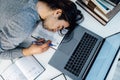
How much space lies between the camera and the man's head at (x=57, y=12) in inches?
50.2

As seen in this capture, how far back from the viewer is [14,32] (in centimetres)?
121

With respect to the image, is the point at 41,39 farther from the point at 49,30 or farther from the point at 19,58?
the point at 19,58

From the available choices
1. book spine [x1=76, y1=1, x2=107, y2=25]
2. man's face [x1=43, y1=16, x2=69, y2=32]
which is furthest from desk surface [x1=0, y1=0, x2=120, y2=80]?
man's face [x1=43, y1=16, x2=69, y2=32]

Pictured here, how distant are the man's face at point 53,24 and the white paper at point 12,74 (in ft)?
1.05

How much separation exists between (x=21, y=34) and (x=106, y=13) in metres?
0.59

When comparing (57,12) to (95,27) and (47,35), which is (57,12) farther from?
(95,27)

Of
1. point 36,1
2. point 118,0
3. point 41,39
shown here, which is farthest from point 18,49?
point 118,0

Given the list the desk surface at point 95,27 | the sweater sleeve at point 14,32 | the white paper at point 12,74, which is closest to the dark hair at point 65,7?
the sweater sleeve at point 14,32

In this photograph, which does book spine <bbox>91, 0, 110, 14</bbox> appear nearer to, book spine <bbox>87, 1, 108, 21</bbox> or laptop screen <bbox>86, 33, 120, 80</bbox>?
book spine <bbox>87, 1, 108, 21</bbox>

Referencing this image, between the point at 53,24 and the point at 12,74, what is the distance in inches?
15.0

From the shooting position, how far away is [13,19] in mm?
1178

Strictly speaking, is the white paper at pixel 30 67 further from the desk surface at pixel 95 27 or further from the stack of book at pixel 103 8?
the stack of book at pixel 103 8

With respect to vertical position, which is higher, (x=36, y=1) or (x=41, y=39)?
(x=36, y=1)

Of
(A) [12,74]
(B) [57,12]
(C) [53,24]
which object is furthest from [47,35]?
(A) [12,74]
